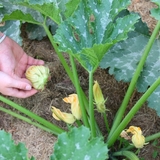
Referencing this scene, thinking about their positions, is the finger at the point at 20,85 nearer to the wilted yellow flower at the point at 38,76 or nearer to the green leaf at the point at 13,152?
the wilted yellow flower at the point at 38,76

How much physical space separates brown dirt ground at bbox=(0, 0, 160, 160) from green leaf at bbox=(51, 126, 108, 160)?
0.56m

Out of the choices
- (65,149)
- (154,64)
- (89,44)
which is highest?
(89,44)

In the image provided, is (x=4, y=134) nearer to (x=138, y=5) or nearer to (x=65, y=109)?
(x=65, y=109)

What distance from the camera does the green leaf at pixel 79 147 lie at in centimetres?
125

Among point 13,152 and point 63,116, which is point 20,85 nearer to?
point 63,116

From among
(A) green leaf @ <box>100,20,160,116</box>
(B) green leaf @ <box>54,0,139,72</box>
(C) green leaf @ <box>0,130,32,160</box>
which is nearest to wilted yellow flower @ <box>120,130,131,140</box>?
(A) green leaf @ <box>100,20,160,116</box>

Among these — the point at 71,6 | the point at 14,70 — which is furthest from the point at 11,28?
the point at 71,6

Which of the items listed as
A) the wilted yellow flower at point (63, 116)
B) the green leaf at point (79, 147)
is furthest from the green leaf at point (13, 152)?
the wilted yellow flower at point (63, 116)

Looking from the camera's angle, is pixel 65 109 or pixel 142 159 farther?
A: pixel 65 109

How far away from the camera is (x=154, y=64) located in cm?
172

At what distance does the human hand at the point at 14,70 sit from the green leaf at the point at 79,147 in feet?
1.39

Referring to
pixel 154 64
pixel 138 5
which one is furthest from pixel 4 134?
pixel 138 5

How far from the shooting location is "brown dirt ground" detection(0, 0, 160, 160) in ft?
6.06

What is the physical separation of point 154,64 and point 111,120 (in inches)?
13.0
